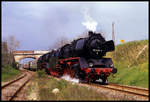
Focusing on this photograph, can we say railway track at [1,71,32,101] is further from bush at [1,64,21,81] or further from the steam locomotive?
bush at [1,64,21,81]

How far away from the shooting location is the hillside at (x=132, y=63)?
54.7 feet

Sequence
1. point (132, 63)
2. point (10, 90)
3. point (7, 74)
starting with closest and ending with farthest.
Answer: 1. point (10, 90)
2. point (132, 63)
3. point (7, 74)

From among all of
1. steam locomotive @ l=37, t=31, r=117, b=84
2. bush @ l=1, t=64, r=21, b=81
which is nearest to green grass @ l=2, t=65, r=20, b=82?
bush @ l=1, t=64, r=21, b=81

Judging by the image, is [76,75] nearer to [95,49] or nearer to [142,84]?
[95,49]

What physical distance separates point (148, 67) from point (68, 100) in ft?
35.5

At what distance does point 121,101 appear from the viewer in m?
8.07

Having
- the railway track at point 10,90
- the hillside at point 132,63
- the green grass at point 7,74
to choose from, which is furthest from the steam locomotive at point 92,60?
the green grass at point 7,74

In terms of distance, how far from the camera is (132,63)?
22.0 m

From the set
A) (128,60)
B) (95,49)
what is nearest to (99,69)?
(95,49)

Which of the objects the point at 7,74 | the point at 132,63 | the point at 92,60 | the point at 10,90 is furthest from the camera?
the point at 7,74

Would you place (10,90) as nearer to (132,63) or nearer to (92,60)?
(92,60)

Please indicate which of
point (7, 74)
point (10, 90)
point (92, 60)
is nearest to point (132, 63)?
point (92, 60)

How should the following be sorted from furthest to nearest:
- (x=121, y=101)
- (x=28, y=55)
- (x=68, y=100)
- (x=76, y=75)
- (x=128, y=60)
Answer: 1. (x=28, y=55)
2. (x=128, y=60)
3. (x=76, y=75)
4. (x=68, y=100)
5. (x=121, y=101)

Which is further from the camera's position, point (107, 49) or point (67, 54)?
point (67, 54)
